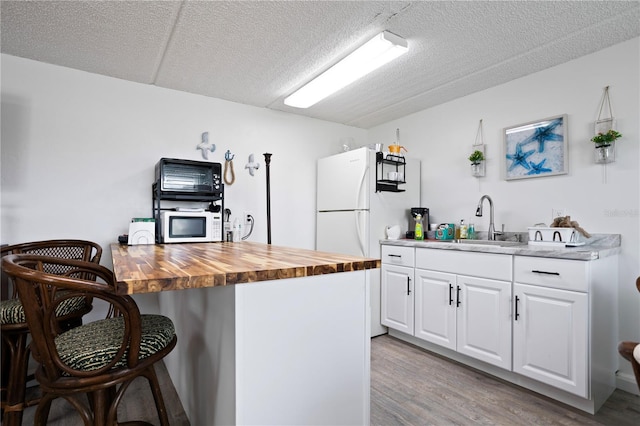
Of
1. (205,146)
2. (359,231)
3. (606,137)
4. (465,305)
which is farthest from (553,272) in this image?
(205,146)

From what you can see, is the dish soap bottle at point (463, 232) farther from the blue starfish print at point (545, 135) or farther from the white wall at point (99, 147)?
the white wall at point (99, 147)

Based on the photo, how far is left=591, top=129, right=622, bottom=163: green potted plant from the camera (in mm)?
2184

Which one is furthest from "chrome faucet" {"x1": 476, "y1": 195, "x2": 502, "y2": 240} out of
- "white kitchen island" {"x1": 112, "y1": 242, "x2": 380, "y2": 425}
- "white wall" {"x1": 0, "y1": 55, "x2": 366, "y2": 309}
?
"white wall" {"x1": 0, "y1": 55, "x2": 366, "y2": 309}

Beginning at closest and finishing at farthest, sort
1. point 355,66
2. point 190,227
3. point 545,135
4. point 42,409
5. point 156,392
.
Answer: point 42,409 < point 156,392 < point 355,66 < point 545,135 < point 190,227

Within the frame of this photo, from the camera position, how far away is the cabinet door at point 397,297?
9.57 ft

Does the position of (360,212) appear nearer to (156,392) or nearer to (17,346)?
(156,392)

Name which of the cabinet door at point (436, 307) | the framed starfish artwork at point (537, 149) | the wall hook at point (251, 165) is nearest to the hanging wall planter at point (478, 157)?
the framed starfish artwork at point (537, 149)

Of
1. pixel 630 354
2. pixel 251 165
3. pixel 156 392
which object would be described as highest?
pixel 251 165

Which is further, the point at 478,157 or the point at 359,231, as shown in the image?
the point at 359,231

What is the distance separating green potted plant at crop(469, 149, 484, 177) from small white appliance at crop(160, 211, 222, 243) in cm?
235

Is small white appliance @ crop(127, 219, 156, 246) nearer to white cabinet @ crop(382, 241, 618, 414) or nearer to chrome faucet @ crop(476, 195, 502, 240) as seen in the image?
white cabinet @ crop(382, 241, 618, 414)

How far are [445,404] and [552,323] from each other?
2.69 feet

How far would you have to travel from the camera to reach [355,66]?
246 cm

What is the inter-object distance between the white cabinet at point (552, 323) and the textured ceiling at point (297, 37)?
148cm
